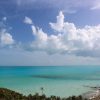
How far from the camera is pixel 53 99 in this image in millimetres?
46969

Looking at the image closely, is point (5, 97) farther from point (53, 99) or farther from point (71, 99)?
point (71, 99)

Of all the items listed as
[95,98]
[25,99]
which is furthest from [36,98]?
[95,98]

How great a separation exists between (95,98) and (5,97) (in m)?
20.0

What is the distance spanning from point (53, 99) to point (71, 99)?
350 cm

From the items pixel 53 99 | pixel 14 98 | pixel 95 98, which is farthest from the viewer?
pixel 95 98

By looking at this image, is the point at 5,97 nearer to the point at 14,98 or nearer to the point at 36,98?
the point at 14,98

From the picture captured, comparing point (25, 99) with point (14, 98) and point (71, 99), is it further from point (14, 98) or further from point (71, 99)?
point (71, 99)

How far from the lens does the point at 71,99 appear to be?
48000 mm

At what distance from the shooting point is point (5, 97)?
147 feet

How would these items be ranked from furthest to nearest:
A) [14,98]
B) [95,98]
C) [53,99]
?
1. [95,98]
2. [53,99]
3. [14,98]

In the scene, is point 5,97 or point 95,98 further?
point 95,98

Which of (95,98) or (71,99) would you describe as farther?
(95,98)

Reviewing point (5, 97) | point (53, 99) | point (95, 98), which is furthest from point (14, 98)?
point (95, 98)

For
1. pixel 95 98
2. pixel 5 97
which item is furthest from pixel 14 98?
pixel 95 98
